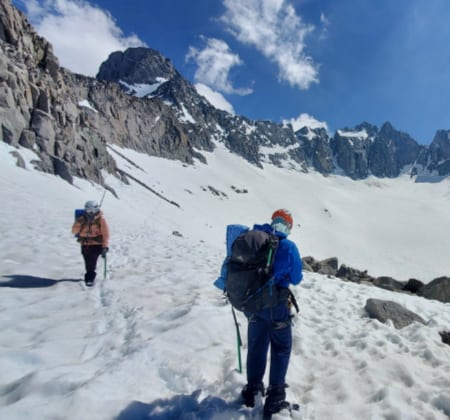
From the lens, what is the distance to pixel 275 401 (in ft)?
13.2

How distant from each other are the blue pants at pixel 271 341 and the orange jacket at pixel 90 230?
5869mm

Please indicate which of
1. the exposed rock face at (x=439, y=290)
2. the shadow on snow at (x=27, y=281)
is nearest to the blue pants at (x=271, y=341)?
the shadow on snow at (x=27, y=281)

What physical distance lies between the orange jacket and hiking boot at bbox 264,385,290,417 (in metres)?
6.25

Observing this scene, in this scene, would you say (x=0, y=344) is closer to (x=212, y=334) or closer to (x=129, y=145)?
(x=212, y=334)

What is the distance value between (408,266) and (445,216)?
82584mm

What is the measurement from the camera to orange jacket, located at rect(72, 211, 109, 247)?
866 centimetres

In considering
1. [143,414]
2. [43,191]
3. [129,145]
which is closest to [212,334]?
[143,414]

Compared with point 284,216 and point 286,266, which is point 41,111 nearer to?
Answer: point 284,216

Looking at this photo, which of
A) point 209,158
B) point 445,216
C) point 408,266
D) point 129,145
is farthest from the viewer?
point 209,158

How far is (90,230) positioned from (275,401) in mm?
6555

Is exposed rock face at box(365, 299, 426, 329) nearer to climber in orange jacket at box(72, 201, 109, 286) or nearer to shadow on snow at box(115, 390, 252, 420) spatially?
shadow on snow at box(115, 390, 252, 420)

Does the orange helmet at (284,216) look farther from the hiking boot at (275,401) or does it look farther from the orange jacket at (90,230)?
the orange jacket at (90,230)

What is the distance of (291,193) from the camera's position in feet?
407

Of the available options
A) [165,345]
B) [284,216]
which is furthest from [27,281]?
[284,216]
